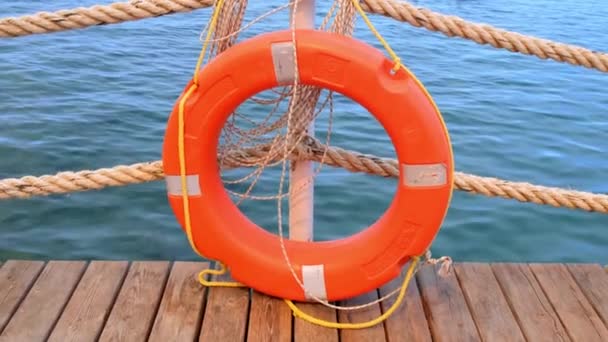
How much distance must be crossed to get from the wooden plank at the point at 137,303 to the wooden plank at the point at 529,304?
92 centimetres

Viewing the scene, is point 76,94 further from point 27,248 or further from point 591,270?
point 591,270

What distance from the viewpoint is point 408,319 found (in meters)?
1.83

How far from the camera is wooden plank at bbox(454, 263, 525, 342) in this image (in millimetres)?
1783

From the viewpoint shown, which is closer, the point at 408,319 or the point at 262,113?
the point at 408,319

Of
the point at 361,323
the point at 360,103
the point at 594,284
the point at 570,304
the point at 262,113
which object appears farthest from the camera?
the point at 262,113

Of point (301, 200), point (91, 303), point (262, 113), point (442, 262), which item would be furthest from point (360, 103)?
point (262, 113)

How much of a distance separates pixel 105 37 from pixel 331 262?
513cm

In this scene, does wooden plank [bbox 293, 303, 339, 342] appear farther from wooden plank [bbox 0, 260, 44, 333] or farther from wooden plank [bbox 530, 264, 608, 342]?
wooden plank [bbox 0, 260, 44, 333]

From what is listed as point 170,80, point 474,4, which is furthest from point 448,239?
point 474,4

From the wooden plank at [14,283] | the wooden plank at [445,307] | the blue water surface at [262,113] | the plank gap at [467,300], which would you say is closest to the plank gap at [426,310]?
the wooden plank at [445,307]

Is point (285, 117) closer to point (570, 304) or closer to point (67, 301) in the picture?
point (67, 301)

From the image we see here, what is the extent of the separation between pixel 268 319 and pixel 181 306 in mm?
227

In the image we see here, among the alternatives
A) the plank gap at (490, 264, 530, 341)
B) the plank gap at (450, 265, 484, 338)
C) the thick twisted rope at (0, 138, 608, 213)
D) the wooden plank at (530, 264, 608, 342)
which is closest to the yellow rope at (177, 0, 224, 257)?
the thick twisted rope at (0, 138, 608, 213)

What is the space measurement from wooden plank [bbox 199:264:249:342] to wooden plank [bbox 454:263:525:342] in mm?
581
